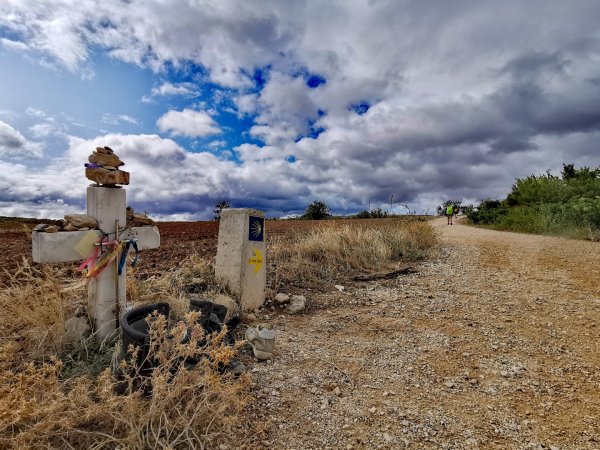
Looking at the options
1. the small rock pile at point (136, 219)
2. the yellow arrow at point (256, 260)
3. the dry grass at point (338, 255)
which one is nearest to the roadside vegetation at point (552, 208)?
the dry grass at point (338, 255)

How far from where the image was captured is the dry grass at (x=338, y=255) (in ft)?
23.4

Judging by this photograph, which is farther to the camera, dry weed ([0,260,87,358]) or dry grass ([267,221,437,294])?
dry grass ([267,221,437,294])

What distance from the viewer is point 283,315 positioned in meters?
5.55

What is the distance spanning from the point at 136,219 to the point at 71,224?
2.25 feet

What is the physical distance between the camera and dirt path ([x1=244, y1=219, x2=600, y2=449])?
295 centimetres

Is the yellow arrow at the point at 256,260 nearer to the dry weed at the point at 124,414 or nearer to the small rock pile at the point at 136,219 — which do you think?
the small rock pile at the point at 136,219

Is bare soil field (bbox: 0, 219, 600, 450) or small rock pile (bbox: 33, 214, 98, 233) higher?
small rock pile (bbox: 33, 214, 98, 233)

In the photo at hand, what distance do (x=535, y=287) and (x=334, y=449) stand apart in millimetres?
5447

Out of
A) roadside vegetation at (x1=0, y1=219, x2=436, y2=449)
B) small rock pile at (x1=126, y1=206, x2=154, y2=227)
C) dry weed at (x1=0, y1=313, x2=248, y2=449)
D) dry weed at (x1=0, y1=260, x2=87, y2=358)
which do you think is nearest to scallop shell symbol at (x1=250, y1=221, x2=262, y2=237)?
roadside vegetation at (x1=0, y1=219, x2=436, y2=449)

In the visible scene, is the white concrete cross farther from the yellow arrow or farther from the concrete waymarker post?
the yellow arrow

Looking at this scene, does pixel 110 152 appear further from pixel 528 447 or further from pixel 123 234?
pixel 528 447

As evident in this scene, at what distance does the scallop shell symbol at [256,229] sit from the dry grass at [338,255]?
1.06 metres

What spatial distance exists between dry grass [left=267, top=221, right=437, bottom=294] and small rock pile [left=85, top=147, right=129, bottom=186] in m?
3.09

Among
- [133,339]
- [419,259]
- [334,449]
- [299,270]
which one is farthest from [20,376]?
[419,259]
